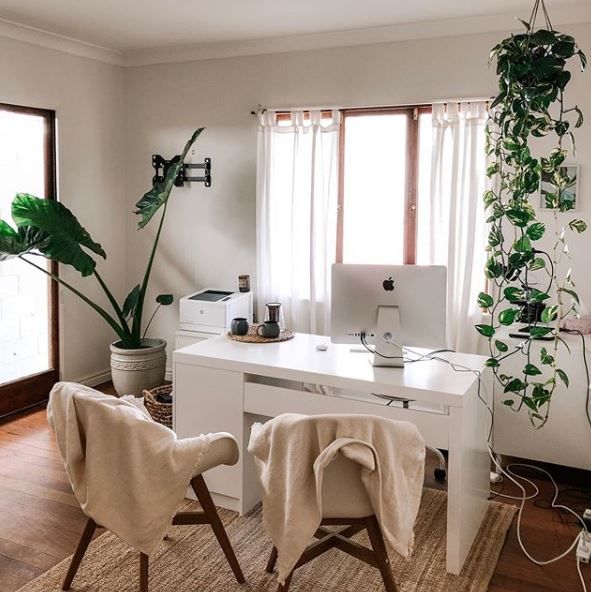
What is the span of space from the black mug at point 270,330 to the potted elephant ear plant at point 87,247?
1423 mm

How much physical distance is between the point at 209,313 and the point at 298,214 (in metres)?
0.92

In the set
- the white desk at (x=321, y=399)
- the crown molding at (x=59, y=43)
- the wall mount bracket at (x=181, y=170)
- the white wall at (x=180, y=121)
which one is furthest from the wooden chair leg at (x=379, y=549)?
the crown molding at (x=59, y=43)

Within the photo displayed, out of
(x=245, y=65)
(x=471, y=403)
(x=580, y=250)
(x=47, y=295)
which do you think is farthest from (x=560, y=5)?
(x=47, y=295)

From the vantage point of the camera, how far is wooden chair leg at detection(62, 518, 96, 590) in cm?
259

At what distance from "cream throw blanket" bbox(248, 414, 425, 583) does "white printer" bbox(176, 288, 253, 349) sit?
2.34 m

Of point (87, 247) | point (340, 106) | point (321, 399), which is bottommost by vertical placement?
point (321, 399)

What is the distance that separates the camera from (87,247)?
454cm

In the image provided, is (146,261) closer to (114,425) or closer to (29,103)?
(29,103)

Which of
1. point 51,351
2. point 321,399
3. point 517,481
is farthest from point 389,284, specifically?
point 51,351

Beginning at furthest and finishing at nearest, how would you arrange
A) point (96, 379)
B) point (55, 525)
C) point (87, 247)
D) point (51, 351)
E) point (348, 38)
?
point (96, 379) → point (51, 351) → point (87, 247) → point (348, 38) → point (55, 525)

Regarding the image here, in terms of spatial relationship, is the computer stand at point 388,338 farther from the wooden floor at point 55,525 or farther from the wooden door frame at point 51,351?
the wooden door frame at point 51,351

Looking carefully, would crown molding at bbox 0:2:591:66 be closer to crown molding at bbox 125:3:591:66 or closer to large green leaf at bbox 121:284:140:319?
crown molding at bbox 125:3:591:66

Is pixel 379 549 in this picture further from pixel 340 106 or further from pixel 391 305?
pixel 340 106

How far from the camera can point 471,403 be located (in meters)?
2.82
